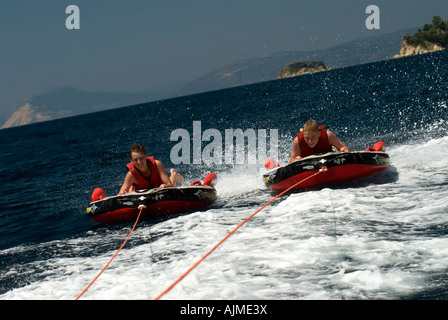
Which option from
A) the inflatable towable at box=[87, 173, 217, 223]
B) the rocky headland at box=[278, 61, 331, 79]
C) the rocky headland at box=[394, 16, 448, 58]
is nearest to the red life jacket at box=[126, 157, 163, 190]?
the inflatable towable at box=[87, 173, 217, 223]

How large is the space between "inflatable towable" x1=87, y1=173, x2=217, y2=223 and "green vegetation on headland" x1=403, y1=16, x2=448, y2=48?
426 ft

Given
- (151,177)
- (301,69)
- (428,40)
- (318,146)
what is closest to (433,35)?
(428,40)

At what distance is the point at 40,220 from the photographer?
1018 cm

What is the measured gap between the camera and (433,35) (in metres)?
121

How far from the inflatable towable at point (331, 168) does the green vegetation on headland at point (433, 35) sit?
12813cm

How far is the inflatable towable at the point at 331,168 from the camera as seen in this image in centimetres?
838

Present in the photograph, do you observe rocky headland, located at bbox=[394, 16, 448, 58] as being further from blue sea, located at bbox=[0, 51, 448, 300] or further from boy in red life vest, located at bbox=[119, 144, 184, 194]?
boy in red life vest, located at bbox=[119, 144, 184, 194]

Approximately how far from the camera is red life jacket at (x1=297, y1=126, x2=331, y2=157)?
8.83 m

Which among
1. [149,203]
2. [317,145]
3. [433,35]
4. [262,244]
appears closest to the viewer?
[262,244]

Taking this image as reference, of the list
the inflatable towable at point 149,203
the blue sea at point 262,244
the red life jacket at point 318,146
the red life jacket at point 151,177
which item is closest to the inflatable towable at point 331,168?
the blue sea at point 262,244

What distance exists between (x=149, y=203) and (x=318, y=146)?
3.47 m

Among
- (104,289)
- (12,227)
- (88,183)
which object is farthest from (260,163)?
(104,289)

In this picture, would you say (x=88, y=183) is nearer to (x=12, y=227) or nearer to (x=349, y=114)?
(x=12, y=227)

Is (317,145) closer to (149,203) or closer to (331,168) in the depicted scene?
(331,168)
